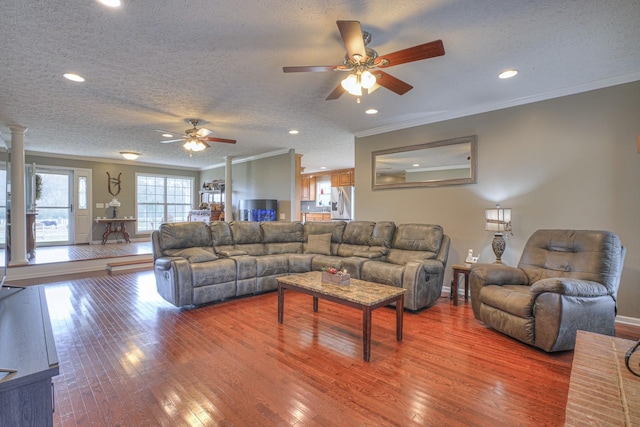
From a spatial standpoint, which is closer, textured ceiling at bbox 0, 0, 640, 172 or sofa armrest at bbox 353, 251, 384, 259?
textured ceiling at bbox 0, 0, 640, 172

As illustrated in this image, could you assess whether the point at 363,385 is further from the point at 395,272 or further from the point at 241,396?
the point at 395,272

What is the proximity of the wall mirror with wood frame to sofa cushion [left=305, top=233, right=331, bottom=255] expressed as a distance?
127cm

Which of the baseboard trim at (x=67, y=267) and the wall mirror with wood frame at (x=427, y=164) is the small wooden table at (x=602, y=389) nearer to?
the wall mirror with wood frame at (x=427, y=164)

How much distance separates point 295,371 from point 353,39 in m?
2.43

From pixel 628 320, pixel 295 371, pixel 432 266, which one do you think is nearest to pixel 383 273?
pixel 432 266

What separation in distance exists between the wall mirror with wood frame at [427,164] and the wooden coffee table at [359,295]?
2.31 meters

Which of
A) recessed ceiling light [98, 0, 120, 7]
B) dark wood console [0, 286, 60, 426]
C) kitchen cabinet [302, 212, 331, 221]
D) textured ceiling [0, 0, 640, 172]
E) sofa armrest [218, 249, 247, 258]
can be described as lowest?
sofa armrest [218, 249, 247, 258]

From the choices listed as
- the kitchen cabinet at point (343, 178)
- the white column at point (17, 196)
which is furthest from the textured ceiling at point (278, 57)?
the kitchen cabinet at point (343, 178)

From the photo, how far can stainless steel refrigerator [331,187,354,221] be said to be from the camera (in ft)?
28.8

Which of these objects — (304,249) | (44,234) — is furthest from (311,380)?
(44,234)

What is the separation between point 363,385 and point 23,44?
3854mm

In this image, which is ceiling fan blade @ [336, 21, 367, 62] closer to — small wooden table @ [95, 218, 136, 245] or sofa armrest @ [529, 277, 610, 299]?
sofa armrest @ [529, 277, 610, 299]

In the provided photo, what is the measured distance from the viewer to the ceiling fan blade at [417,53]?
203 centimetres

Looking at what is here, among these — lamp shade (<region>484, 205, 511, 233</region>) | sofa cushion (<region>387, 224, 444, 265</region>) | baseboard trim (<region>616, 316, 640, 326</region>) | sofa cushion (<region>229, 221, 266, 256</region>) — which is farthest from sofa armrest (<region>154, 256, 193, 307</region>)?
baseboard trim (<region>616, 316, 640, 326</region>)
